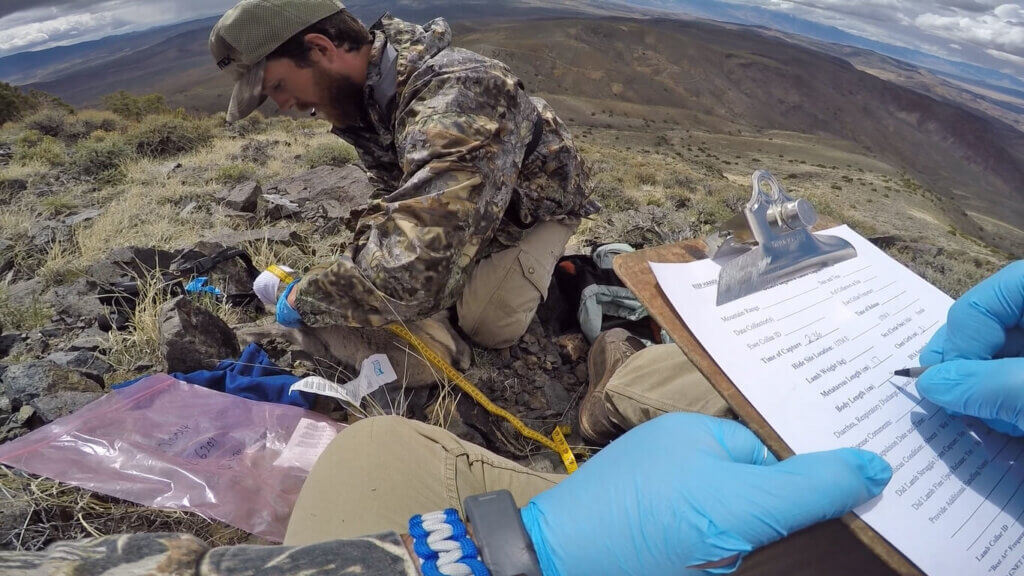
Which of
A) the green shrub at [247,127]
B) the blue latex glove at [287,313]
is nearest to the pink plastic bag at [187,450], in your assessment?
the blue latex glove at [287,313]

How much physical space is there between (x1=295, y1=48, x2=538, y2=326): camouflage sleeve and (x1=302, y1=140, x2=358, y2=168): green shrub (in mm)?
5560

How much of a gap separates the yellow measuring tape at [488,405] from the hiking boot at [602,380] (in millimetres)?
119

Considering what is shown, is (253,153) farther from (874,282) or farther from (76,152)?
(874,282)

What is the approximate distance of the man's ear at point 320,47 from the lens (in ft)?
6.91

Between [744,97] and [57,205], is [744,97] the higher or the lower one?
the higher one

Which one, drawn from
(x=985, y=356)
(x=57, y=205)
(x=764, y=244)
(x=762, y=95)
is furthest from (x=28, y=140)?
(x=762, y=95)

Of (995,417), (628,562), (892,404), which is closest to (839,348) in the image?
(892,404)

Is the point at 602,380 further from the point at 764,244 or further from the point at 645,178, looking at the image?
the point at 645,178

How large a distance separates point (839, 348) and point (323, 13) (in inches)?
90.8

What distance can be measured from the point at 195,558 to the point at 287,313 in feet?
5.33

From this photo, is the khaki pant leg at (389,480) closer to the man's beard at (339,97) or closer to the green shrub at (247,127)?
the man's beard at (339,97)

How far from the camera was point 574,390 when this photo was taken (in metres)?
2.65

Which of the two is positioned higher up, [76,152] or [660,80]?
[660,80]

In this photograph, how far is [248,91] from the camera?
2.21 metres
